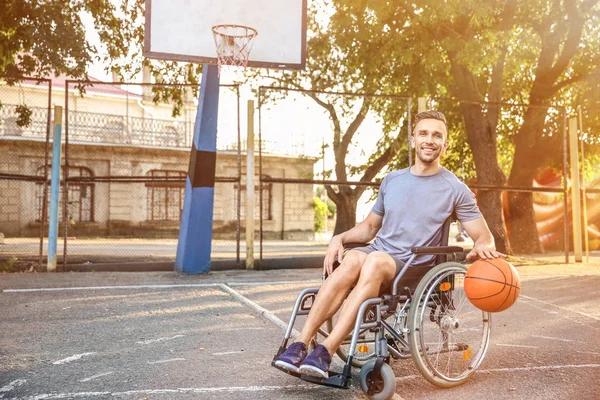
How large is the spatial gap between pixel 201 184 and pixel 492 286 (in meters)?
6.52

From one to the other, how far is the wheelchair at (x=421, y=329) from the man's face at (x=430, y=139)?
17.2 inches

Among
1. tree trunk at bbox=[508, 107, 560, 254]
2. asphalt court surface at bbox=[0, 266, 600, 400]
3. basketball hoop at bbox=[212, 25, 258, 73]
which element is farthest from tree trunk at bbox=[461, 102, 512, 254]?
basketball hoop at bbox=[212, 25, 258, 73]

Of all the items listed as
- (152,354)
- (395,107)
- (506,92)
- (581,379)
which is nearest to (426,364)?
(581,379)

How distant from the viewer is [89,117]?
28203mm

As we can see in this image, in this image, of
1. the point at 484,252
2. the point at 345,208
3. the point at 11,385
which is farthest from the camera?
the point at 345,208

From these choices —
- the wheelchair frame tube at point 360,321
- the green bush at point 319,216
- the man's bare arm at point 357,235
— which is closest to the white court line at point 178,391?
the wheelchair frame tube at point 360,321

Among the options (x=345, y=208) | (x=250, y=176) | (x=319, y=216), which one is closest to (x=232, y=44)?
(x=250, y=176)

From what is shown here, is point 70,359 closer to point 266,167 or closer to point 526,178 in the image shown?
point 526,178

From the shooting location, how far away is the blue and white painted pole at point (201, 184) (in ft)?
31.3

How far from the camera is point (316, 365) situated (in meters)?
3.31

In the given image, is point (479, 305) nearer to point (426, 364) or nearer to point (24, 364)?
point (426, 364)

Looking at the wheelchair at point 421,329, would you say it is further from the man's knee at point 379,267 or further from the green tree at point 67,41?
the green tree at point 67,41

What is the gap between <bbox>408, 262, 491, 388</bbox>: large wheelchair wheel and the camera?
3.50 m

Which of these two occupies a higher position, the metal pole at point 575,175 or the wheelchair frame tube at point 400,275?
the metal pole at point 575,175
